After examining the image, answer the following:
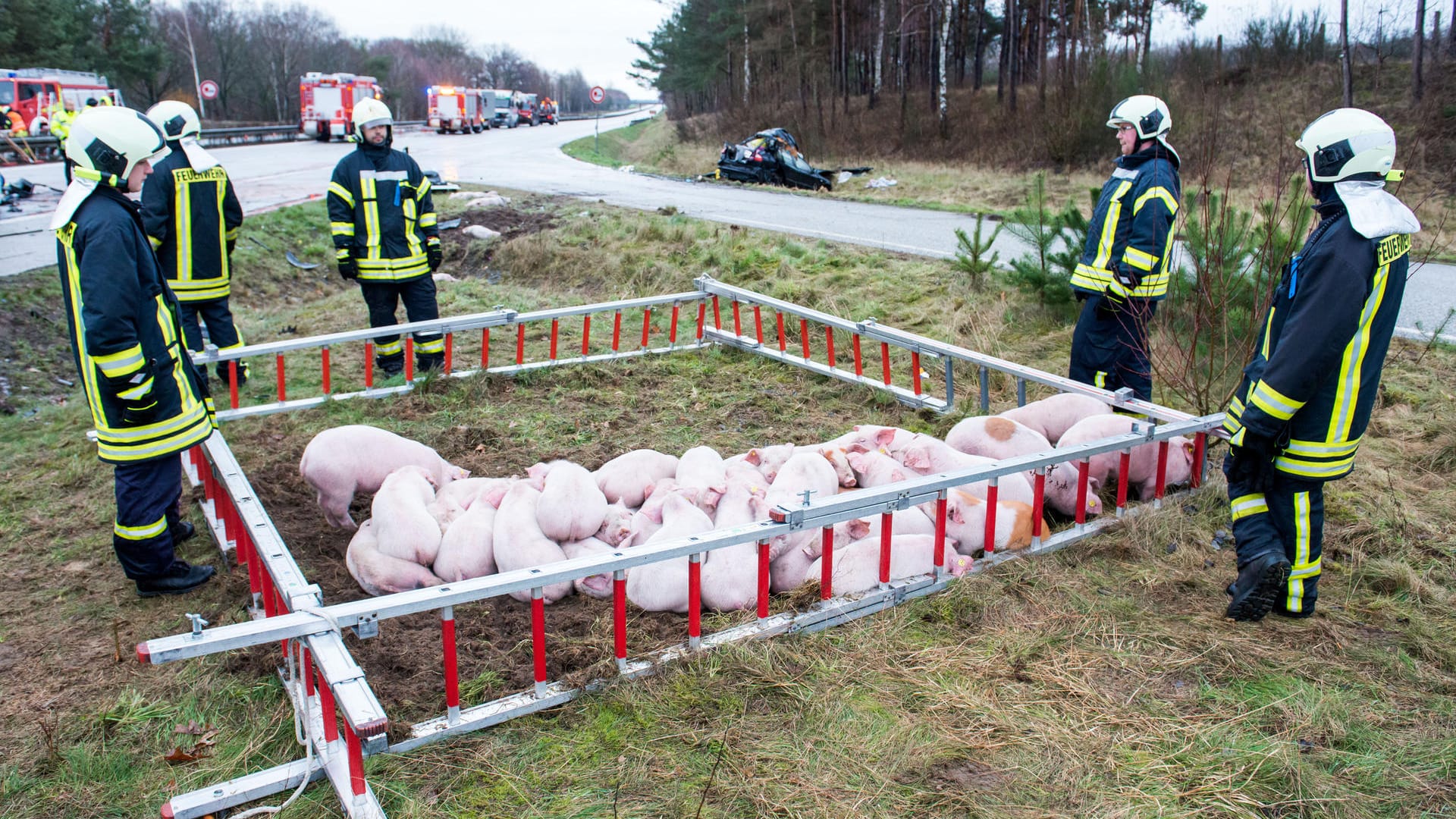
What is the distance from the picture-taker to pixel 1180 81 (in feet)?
80.4

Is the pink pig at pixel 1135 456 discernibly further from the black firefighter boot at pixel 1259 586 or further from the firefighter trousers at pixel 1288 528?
the black firefighter boot at pixel 1259 586

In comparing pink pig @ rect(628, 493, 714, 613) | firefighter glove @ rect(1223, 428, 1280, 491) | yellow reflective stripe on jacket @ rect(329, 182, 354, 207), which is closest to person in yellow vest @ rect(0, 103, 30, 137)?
yellow reflective stripe on jacket @ rect(329, 182, 354, 207)

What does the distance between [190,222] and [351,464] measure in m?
3.17

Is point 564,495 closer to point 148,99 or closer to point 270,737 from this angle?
point 270,737

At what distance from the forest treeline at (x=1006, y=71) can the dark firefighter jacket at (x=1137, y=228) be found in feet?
29.6

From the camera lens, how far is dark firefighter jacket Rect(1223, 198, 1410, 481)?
12.3 ft

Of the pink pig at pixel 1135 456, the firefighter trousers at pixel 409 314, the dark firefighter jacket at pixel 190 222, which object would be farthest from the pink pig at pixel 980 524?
the dark firefighter jacket at pixel 190 222

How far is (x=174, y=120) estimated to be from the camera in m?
7.01

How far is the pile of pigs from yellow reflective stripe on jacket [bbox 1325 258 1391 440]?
4.39 feet

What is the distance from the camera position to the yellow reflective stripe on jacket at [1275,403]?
3.87 m

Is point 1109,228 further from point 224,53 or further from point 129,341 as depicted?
point 224,53

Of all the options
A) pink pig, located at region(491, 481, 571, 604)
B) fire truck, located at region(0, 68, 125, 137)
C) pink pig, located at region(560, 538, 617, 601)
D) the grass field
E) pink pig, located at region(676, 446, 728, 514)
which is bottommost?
the grass field

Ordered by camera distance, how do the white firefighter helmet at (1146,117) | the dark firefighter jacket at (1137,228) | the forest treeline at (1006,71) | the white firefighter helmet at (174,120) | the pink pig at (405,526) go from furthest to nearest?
the forest treeline at (1006,71) < the white firefighter helmet at (174,120) < the dark firefighter jacket at (1137,228) < the white firefighter helmet at (1146,117) < the pink pig at (405,526)

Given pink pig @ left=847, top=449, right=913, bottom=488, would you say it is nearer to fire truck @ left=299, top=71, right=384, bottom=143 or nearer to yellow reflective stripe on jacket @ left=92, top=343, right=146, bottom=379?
yellow reflective stripe on jacket @ left=92, top=343, right=146, bottom=379
